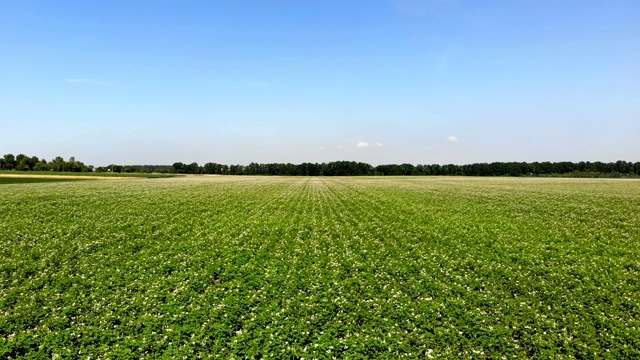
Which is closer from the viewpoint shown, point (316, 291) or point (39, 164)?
point (316, 291)

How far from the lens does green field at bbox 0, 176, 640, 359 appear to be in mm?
8297

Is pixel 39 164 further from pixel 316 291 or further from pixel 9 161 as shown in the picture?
pixel 316 291

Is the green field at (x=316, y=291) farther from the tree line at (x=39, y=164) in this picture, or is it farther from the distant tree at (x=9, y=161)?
the distant tree at (x=9, y=161)

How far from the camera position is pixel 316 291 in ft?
37.3

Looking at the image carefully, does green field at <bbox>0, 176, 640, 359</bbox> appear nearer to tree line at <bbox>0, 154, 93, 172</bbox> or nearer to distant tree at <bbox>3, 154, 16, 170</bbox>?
tree line at <bbox>0, 154, 93, 172</bbox>

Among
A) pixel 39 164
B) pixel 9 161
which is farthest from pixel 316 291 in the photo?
pixel 9 161

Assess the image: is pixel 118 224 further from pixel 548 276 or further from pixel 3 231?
pixel 548 276

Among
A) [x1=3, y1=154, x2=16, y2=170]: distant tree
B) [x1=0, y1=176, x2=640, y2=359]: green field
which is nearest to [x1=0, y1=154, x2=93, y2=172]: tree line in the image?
[x1=3, y1=154, x2=16, y2=170]: distant tree

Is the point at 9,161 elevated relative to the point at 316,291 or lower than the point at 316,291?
elevated

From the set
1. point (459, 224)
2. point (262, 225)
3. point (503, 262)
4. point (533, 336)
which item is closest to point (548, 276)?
point (503, 262)

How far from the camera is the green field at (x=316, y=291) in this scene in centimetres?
830

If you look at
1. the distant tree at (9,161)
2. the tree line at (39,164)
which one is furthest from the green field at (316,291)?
the distant tree at (9,161)

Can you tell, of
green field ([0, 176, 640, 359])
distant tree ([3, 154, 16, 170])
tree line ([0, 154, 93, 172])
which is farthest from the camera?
distant tree ([3, 154, 16, 170])

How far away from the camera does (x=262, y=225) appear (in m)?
22.9
